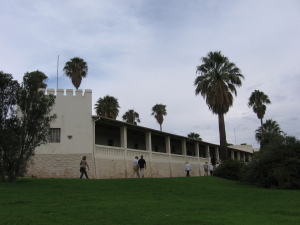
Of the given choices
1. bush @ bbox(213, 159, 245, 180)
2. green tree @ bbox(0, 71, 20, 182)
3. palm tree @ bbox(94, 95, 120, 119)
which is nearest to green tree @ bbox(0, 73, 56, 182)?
green tree @ bbox(0, 71, 20, 182)

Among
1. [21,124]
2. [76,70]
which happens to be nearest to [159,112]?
[76,70]

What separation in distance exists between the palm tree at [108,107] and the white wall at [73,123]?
2128 cm

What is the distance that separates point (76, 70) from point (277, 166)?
2647 cm

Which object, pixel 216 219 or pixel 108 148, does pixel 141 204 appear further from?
pixel 108 148

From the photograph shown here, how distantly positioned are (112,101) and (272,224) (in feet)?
127

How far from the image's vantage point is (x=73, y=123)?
22.2 m

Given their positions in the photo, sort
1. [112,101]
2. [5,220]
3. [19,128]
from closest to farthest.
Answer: [5,220] → [19,128] → [112,101]

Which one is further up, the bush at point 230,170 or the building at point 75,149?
the building at point 75,149

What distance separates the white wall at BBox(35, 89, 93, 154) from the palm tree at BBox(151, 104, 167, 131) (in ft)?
Result: 129

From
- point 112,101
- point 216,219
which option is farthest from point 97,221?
point 112,101

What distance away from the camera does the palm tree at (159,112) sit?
61741mm

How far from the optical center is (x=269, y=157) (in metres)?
18.9

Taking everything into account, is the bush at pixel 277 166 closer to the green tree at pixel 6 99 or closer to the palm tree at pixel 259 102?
the green tree at pixel 6 99

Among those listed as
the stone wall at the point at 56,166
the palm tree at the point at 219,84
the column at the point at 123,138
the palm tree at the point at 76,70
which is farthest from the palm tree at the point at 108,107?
the stone wall at the point at 56,166
